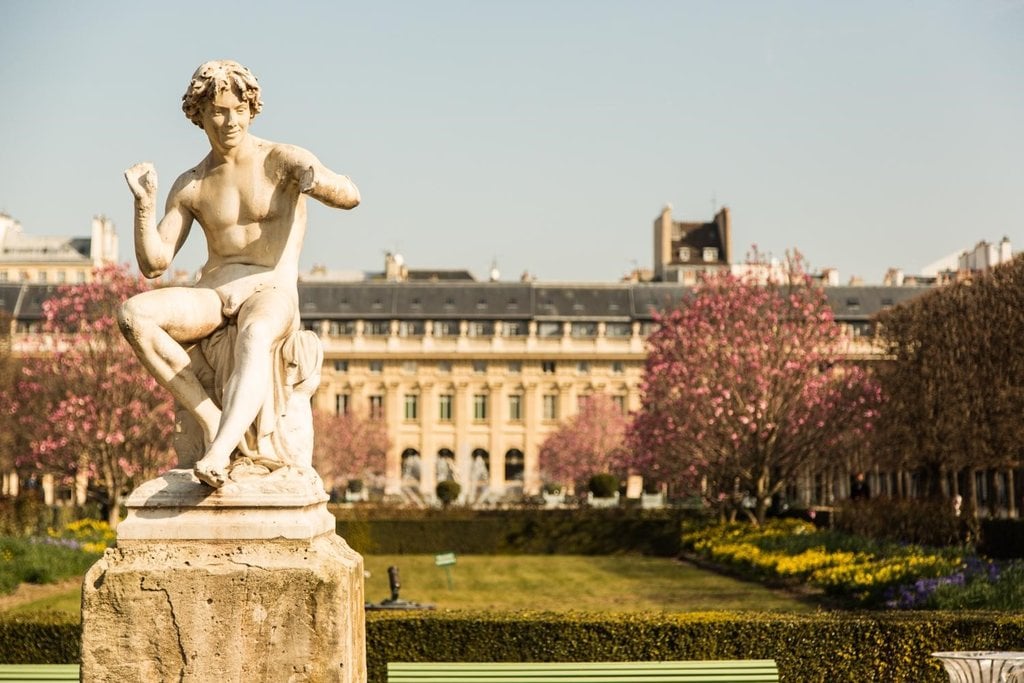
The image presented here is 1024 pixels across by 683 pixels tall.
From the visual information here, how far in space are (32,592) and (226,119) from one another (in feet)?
53.2

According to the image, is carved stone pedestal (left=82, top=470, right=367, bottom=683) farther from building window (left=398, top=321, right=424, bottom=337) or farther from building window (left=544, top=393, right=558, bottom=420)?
building window (left=544, top=393, right=558, bottom=420)

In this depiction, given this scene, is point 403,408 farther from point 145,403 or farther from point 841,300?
point 145,403

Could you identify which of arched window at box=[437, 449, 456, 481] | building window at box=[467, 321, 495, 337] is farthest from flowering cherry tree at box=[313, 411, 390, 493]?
building window at box=[467, 321, 495, 337]

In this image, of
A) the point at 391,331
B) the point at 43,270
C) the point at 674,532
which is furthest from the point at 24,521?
the point at 43,270

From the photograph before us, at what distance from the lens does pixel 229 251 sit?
5.89m

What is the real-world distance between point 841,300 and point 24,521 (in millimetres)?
57077

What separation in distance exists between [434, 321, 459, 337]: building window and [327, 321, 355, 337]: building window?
4974 mm

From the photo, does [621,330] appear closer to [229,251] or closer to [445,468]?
[445,468]

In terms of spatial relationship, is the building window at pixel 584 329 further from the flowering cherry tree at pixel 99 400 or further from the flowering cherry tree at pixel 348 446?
the flowering cherry tree at pixel 99 400

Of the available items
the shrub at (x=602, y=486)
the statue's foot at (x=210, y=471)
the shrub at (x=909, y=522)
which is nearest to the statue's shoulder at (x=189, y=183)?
the statue's foot at (x=210, y=471)

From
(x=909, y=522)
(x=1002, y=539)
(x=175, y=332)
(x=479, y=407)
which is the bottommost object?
(x=1002, y=539)

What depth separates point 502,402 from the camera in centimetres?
8062

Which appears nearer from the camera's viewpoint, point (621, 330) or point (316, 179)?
point (316, 179)

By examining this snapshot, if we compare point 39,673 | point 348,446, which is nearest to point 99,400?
point 39,673
